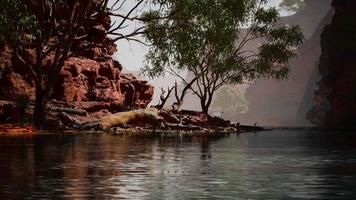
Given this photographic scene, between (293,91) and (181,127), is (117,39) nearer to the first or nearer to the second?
(181,127)

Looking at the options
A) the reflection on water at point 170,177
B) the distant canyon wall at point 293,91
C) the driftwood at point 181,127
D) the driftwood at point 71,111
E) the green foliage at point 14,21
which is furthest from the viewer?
the distant canyon wall at point 293,91

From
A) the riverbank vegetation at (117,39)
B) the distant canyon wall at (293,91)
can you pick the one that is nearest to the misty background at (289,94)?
the distant canyon wall at (293,91)

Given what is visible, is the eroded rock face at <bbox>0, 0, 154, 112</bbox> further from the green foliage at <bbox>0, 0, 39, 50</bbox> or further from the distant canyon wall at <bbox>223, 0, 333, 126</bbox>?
the distant canyon wall at <bbox>223, 0, 333, 126</bbox>

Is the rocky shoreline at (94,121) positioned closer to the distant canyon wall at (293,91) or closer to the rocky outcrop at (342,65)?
the rocky outcrop at (342,65)

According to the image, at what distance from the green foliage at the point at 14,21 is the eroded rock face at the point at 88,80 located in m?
5.50

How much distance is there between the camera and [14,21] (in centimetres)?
3322

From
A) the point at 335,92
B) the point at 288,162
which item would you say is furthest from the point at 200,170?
the point at 335,92

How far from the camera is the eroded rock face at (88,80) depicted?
143ft

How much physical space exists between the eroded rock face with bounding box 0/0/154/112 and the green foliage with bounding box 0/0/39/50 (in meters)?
5.50


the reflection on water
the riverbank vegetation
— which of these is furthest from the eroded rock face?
the reflection on water

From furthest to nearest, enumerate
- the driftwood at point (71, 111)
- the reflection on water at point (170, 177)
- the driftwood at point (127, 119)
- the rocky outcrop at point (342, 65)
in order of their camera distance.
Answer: the rocky outcrop at point (342, 65), the driftwood at point (71, 111), the driftwood at point (127, 119), the reflection on water at point (170, 177)

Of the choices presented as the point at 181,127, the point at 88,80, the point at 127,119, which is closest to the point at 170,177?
the point at 127,119

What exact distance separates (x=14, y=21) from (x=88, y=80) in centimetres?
1538

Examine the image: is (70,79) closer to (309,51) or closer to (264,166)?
(264,166)
